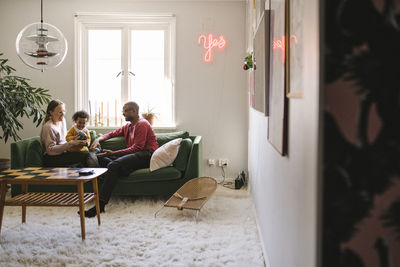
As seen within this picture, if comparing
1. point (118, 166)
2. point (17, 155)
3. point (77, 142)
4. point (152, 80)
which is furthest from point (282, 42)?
point (152, 80)

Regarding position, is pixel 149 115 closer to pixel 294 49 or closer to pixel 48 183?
pixel 48 183

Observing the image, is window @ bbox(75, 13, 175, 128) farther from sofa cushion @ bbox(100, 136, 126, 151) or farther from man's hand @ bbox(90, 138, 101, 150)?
man's hand @ bbox(90, 138, 101, 150)

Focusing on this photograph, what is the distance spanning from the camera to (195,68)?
5414 mm

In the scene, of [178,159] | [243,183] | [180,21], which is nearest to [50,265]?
[178,159]

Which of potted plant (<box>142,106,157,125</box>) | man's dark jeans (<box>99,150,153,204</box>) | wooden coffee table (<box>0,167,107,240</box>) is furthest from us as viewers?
potted plant (<box>142,106,157,125</box>)

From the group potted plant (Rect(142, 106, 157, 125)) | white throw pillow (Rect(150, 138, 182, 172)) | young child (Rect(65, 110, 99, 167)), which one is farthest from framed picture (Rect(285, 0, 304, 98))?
potted plant (Rect(142, 106, 157, 125))

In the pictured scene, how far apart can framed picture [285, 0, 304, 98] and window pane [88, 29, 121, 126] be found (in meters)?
4.08

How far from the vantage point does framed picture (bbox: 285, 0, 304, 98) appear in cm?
140

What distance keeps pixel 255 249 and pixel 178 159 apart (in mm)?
1629

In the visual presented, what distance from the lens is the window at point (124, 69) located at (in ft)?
18.0

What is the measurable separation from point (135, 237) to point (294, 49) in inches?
86.6

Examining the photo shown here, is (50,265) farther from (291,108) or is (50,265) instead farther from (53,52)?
(291,108)

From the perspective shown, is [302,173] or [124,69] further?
[124,69]

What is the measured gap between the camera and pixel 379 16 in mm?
1124
